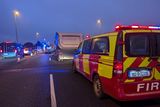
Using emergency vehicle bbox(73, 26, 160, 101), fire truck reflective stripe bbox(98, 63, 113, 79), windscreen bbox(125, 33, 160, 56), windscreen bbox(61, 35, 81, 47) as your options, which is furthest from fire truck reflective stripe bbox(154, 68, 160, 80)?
windscreen bbox(61, 35, 81, 47)

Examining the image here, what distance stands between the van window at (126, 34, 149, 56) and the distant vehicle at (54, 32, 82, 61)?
57.6ft

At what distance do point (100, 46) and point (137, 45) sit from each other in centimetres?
163

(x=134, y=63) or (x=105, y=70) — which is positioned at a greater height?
(x=134, y=63)

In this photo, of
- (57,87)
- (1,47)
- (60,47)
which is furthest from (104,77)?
(1,47)

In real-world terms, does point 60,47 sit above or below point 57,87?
above

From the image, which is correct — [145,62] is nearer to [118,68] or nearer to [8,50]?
[118,68]

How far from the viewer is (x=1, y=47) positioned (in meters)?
38.0

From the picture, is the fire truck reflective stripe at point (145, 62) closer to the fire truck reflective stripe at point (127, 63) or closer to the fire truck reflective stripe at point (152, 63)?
the fire truck reflective stripe at point (152, 63)

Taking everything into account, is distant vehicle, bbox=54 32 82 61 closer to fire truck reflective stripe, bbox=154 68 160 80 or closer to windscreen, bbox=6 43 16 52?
windscreen, bbox=6 43 16 52

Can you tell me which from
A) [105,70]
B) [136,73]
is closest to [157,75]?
[136,73]

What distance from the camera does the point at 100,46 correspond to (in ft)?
26.2

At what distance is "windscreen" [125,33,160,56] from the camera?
6527 mm

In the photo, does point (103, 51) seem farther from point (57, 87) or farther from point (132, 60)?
point (57, 87)

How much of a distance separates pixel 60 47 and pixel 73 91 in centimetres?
1550
